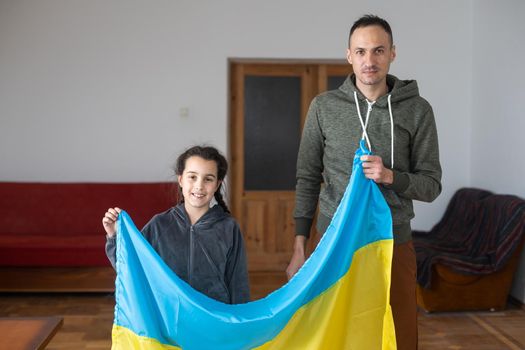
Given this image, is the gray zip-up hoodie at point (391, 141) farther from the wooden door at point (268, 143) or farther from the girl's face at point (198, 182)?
the wooden door at point (268, 143)

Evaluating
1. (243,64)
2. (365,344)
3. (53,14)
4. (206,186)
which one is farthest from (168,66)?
(365,344)

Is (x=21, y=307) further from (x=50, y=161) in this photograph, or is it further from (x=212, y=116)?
(x=212, y=116)

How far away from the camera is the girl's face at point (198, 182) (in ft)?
6.57

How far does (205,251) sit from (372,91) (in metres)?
0.77

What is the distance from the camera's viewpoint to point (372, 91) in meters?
1.96

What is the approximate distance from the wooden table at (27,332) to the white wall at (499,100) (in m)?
3.48

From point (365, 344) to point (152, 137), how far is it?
3853 millimetres

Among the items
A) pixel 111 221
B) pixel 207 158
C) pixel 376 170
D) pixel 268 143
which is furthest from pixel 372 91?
pixel 268 143

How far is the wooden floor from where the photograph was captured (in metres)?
3.57

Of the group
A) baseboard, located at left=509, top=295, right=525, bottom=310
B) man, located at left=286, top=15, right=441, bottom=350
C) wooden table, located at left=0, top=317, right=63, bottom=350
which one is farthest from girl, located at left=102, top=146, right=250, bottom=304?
baseboard, located at left=509, top=295, right=525, bottom=310

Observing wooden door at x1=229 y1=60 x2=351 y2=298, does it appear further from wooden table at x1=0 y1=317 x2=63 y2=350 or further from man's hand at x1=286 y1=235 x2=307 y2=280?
man's hand at x1=286 y1=235 x2=307 y2=280

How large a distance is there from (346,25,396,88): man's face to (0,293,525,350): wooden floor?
2.18 m

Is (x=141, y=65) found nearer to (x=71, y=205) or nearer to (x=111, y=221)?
(x=71, y=205)

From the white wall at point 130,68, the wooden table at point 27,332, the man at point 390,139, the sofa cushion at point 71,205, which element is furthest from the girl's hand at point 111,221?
the white wall at point 130,68
